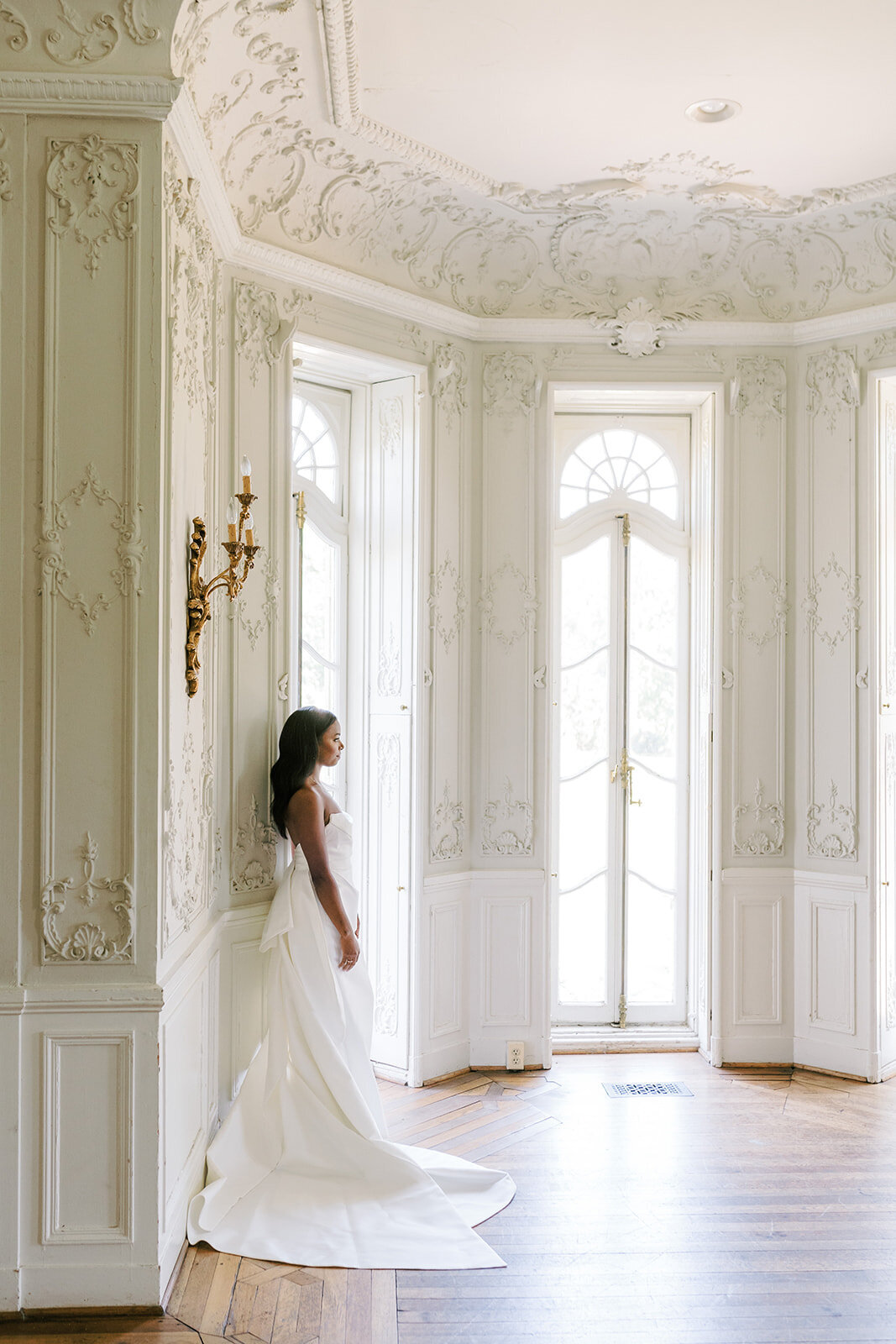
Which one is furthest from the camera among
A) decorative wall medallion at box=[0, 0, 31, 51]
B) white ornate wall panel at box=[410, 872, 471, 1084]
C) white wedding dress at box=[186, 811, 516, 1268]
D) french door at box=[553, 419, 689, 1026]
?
french door at box=[553, 419, 689, 1026]

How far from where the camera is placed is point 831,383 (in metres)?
4.83

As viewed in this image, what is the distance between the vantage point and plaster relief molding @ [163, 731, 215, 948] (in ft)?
9.77

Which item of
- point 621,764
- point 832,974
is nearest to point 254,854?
point 621,764

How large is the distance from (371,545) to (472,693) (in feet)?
2.62

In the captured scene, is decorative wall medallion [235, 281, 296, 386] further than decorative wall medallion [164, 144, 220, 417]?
Yes

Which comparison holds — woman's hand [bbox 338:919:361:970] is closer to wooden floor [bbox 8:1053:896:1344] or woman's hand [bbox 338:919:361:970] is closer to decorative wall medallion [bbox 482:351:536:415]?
wooden floor [bbox 8:1053:896:1344]

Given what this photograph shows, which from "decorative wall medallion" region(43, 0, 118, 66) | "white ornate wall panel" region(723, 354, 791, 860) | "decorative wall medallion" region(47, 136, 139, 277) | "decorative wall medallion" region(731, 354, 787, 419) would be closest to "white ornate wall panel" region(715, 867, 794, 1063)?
"white ornate wall panel" region(723, 354, 791, 860)

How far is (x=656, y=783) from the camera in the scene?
17.1 feet

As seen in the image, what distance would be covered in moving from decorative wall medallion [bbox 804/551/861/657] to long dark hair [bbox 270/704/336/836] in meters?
2.33

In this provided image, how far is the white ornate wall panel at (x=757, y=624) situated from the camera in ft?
16.0

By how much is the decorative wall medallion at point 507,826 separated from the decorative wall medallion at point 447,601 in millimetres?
715

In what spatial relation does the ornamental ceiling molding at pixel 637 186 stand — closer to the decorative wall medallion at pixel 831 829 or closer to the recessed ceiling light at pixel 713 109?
the recessed ceiling light at pixel 713 109

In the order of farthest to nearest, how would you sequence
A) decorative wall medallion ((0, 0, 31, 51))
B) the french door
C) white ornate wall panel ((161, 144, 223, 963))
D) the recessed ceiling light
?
1. the french door
2. the recessed ceiling light
3. white ornate wall panel ((161, 144, 223, 963))
4. decorative wall medallion ((0, 0, 31, 51))

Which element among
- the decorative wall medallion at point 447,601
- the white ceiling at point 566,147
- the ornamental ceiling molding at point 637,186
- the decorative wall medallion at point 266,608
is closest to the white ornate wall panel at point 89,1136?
the decorative wall medallion at point 266,608
